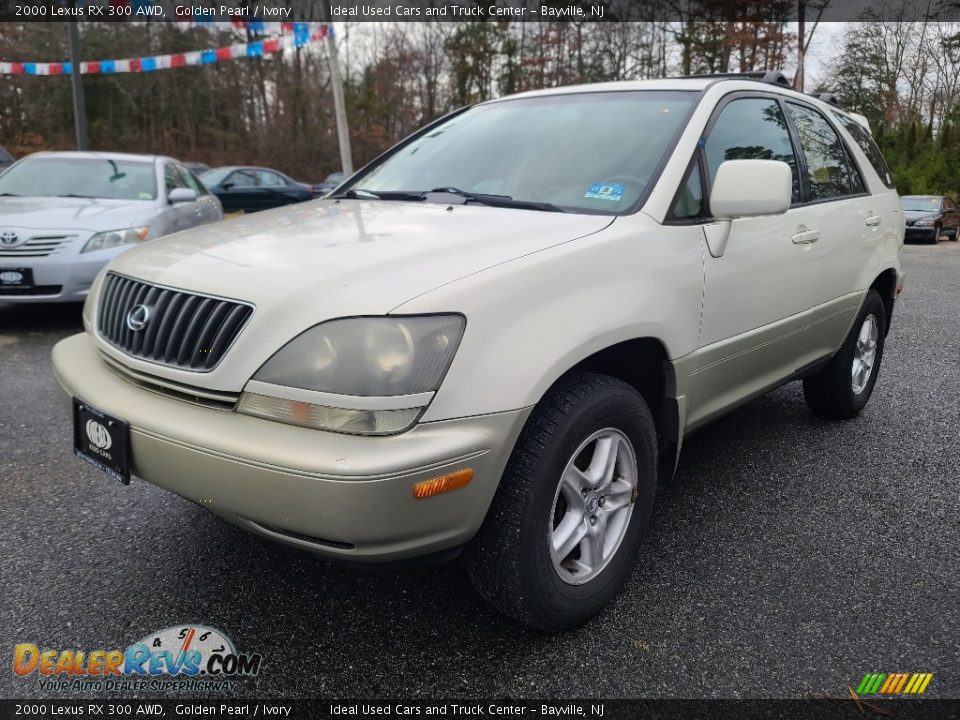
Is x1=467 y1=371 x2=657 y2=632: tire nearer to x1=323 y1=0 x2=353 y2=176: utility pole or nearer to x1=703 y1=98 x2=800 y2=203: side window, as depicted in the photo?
x1=703 y1=98 x2=800 y2=203: side window

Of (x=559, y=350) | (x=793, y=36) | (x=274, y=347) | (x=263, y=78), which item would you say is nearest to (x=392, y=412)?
(x=274, y=347)

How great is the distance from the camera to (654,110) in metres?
2.80

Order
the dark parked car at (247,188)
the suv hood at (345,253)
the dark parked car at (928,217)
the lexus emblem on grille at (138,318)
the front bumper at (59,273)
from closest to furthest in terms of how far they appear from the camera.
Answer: the suv hood at (345,253) → the lexus emblem on grille at (138,318) → the front bumper at (59,273) → the dark parked car at (247,188) → the dark parked car at (928,217)

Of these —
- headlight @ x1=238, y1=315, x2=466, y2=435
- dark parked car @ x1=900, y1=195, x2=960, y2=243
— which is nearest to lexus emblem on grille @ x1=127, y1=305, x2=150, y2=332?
headlight @ x1=238, y1=315, x2=466, y2=435

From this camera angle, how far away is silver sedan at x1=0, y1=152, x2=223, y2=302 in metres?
5.46

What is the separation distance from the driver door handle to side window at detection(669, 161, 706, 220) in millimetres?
605

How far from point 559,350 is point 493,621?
33.9 inches

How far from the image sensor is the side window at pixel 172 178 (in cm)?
711

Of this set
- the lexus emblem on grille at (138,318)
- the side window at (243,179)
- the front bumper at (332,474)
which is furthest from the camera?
the side window at (243,179)

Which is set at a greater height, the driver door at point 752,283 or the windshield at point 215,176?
the driver door at point 752,283

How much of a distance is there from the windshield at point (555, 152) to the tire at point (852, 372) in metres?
1.68

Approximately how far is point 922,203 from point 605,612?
21356mm

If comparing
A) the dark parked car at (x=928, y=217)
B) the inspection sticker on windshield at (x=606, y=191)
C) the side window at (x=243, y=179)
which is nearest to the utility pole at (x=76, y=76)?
the side window at (x=243, y=179)

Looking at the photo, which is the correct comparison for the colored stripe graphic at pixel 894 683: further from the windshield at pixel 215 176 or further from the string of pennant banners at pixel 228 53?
the windshield at pixel 215 176
